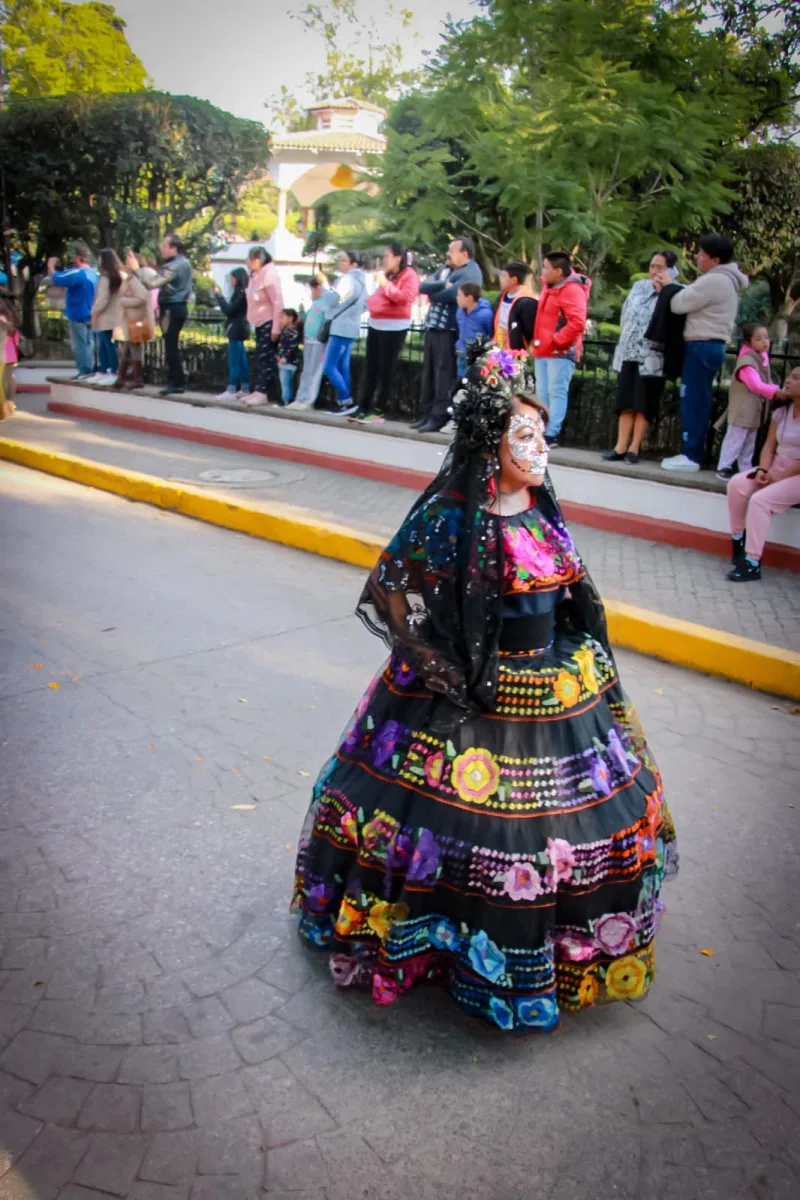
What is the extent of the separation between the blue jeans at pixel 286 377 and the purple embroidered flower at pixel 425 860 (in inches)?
408

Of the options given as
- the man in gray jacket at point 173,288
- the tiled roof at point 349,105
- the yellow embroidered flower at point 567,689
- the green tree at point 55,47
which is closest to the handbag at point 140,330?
the man in gray jacket at point 173,288

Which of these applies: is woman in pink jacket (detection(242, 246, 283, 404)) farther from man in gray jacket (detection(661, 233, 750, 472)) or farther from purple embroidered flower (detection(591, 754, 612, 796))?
purple embroidered flower (detection(591, 754, 612, 796))

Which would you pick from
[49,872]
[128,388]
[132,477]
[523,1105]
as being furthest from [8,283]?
[523,1105]

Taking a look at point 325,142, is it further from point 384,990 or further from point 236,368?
point 384,990

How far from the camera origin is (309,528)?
7871 mm

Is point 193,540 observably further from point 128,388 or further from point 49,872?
point 128,388

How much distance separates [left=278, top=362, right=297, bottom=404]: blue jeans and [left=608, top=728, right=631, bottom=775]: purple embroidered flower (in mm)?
10156

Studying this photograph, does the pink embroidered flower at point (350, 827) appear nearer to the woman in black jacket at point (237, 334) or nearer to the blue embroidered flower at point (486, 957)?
the blue embroidered flower at point (486, 957)

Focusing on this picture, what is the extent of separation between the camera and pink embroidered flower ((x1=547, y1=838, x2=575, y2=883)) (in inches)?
106

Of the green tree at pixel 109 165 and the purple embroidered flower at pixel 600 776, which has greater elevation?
the green tree at pixel 109 165

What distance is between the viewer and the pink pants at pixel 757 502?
680 cm

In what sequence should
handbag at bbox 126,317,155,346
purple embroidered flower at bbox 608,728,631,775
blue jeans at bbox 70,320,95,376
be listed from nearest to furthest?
1. purple embroidered flower at bbox 608,728,631,775
2. handbag at bbox 126,317,155,346
3. blue jeans at bbox 70,320,95,376

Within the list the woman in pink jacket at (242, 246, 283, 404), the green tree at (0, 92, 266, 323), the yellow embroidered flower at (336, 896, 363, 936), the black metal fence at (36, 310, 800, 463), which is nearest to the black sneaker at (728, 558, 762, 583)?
the black metal fence at (36, 310, 800, 463)

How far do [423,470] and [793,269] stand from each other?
31.9 ft
